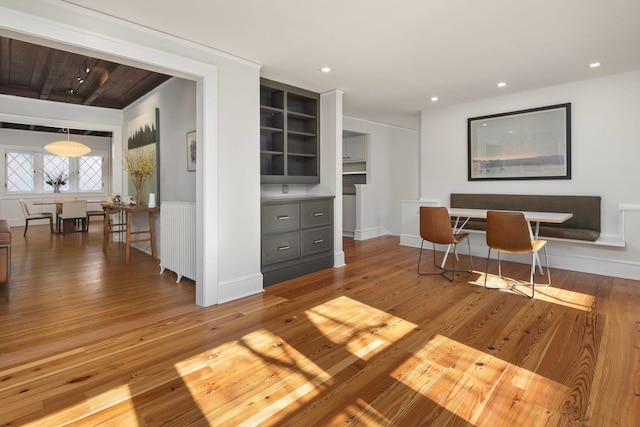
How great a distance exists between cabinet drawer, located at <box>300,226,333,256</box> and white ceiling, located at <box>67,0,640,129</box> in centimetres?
184

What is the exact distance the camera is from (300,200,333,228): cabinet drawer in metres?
4.03

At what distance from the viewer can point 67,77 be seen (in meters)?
4.62

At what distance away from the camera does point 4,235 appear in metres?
3.31

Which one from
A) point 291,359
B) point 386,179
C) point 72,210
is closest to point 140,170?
point 72,210

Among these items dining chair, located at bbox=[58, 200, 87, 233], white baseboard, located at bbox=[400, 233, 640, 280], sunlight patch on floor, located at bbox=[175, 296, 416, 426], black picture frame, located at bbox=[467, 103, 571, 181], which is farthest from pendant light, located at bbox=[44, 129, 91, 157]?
white baseboard, located at bbox=[400, 233, 640, 280]

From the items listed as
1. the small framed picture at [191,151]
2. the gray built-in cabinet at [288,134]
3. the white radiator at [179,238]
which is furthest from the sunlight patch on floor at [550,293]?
the small framed picture at [191,151]

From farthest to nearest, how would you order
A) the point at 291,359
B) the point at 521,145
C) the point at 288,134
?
the point at 521,145 → the point at 288,134 → the point at 291,359

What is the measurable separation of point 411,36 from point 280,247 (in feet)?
8.05

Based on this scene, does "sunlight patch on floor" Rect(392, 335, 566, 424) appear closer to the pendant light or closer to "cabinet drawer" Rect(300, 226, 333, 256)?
"cabinet drawer" Rect(300, 226, 333, 256)

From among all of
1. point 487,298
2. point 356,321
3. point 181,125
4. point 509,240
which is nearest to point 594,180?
point 509,240

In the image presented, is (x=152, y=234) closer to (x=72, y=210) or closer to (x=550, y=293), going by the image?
(x=72, y=210)

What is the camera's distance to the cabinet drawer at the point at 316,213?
4027 millimetres

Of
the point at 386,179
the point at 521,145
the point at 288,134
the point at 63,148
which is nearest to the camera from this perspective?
the point at 288,134

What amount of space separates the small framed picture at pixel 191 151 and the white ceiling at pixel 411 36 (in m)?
1.18
